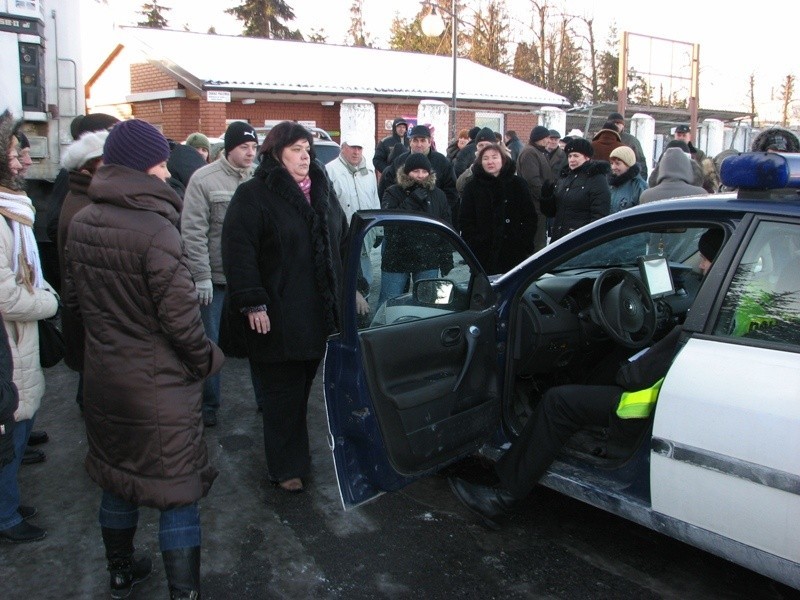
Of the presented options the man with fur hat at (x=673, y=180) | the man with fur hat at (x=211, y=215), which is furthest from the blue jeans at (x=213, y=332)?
the man with fur hat at (x=673, y=180)

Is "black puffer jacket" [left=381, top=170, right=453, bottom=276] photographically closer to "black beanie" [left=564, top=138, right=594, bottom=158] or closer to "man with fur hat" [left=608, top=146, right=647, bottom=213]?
"black beanie" [left=564, top=138, right=594, bottom=158]

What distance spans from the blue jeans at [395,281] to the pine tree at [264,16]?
3455 centimetres

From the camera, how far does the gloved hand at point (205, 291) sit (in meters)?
4.51

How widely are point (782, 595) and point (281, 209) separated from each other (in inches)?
108

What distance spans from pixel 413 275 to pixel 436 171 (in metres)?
4.21

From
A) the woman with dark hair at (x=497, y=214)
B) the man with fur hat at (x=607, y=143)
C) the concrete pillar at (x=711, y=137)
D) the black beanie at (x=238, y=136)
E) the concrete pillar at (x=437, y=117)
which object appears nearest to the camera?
the black beanie at (x=238, y=136)

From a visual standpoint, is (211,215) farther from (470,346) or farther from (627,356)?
(627,356)

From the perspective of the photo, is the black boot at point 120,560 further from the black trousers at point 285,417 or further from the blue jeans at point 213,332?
the blue jeans at point 213,332

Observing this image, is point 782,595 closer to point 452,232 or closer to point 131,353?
point 452,232

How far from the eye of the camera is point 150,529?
11.5ft

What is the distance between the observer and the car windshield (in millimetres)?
4137

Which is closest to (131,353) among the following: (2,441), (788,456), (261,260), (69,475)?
(2,441)

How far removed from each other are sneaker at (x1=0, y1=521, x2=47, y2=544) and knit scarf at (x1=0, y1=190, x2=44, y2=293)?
3.49 ft

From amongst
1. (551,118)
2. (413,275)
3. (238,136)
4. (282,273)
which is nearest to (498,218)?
(238,136)
